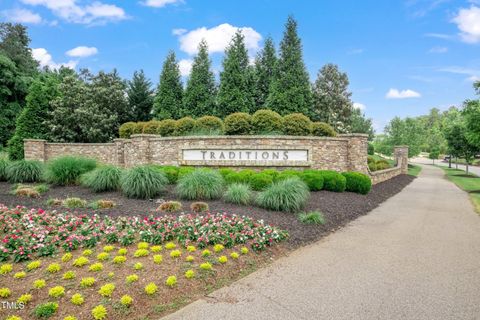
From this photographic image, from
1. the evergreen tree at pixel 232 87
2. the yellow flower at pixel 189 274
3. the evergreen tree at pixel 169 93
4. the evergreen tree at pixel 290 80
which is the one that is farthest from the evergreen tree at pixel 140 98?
the yellow flower at pixel 189 274

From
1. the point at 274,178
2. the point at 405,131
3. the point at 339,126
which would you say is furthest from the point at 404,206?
the point at 405,131

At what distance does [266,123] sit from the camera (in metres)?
12.1

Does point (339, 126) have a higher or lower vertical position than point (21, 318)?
higher

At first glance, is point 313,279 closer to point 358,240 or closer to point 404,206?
point 358,240

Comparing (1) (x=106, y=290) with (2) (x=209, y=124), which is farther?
(2) (x=209, y=124)

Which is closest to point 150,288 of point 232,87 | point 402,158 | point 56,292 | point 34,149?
point 56,292

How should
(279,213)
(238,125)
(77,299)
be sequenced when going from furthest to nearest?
(238,125) < (279,213) < (77,299)

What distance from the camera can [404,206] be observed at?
9125mm

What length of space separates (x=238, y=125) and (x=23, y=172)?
7322 millimetres

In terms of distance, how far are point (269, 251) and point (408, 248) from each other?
2.37 meters

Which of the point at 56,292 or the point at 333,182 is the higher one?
the point at 333,182

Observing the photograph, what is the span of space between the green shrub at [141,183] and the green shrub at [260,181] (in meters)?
2.44

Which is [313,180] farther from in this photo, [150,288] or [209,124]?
[150,288]

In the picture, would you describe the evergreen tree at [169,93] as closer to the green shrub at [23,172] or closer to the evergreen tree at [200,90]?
the evergreen tree at [200,90]
